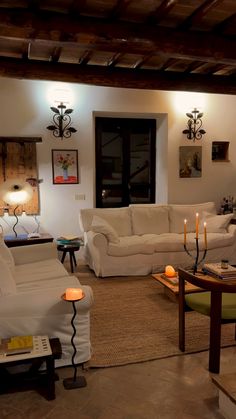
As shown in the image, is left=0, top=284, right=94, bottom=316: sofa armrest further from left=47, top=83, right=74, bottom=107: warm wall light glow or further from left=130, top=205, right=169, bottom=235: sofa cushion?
left=47, top=83, right=74, bottom=107: warm wall light glow

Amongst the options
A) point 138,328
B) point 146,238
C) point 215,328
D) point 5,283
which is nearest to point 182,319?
point 215,328

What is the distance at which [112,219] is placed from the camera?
508cm

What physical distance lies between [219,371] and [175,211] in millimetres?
3205

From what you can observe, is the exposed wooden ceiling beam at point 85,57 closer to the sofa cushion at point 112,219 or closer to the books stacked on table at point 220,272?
the sofa cushion at point 112,219

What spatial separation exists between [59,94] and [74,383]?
407cm

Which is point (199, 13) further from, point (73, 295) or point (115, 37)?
point (73, 295)

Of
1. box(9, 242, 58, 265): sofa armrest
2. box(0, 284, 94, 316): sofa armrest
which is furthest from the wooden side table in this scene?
box(9, 242, 58, 265): sofa armrest

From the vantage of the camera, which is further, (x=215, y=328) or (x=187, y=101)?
(x=187, y=101)

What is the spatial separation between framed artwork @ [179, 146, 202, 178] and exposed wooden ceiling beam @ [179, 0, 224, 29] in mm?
2663

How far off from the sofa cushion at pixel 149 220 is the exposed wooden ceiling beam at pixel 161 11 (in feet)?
8.78

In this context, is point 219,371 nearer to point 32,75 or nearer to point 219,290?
point 219,290

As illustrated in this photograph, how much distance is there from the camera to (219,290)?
2.38m

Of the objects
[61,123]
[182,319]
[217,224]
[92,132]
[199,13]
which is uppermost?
[199,13]

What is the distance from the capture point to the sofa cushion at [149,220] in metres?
5.18
